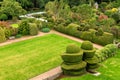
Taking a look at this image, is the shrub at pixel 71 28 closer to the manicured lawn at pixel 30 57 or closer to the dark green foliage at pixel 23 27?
the manicured lawn at pixel 30 57

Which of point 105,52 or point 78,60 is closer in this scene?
point 78,60

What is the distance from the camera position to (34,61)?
23.8 meters

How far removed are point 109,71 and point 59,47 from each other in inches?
324

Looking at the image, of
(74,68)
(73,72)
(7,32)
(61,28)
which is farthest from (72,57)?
(61,28)

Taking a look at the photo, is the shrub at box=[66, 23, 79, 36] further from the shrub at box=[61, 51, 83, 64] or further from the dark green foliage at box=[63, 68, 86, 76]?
the shrub at box=[61, 51, 83, 64]

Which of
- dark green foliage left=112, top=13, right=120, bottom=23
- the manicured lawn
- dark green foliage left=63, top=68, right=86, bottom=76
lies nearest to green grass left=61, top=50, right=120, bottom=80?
dark green foliage left=63, top=68, right=86, bottom=76

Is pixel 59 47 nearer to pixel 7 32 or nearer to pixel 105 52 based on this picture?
pixel 105 52

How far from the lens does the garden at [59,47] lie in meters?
20.7

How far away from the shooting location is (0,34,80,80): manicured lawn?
A: 21219 mm

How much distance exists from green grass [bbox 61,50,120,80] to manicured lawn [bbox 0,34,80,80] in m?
4.00

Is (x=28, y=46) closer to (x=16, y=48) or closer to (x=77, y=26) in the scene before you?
(x=16, y=48)

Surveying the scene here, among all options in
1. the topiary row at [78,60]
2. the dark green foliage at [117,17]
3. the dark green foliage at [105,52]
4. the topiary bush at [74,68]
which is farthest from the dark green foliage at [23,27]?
the dark green foliage at [117,17]

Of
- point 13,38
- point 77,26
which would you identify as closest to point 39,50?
point 13,38

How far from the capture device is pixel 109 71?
22125mm
